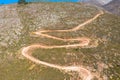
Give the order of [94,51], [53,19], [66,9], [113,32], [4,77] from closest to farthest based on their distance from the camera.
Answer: [4,77], [94,51], [113,32], [53,19], [66,9]

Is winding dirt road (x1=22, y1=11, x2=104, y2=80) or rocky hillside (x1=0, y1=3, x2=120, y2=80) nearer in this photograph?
winding dirt road (x1=22, y1=11, x2=104, y2=80)

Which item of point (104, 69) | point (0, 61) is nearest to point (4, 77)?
point (0, 61)

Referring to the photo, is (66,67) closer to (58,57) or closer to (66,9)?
(58,57)

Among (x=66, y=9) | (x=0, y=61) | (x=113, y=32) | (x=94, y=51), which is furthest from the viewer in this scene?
(x=66, y=9)

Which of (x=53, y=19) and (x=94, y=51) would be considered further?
(x=53, y=19)

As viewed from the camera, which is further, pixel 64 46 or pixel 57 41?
pixel 57 41

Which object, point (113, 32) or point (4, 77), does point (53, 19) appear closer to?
point (113, 32)

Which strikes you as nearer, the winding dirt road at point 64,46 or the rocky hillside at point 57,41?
the winding dirt road at point 64,46
